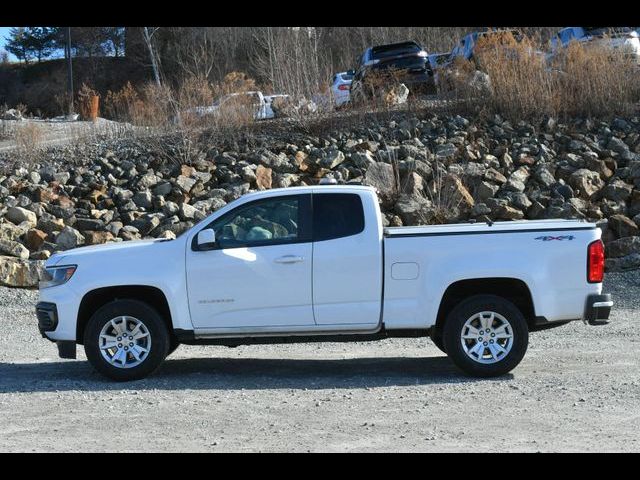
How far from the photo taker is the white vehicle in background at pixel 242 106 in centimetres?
2430

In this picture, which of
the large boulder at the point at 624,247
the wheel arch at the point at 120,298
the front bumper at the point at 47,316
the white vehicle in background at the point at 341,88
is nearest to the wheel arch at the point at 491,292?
the wheel arch at the point at 120,298

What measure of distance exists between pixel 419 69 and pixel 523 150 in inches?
238

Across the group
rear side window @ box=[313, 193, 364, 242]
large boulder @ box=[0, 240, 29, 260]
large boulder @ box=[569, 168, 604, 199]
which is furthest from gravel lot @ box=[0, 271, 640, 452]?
large boulder @ box=[569, 168, 604, 199]

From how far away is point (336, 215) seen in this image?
9797 mm

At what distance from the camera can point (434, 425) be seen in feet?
25.4

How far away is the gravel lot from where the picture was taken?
23.9 ft

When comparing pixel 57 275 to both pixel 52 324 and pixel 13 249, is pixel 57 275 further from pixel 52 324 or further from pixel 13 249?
pixel 13 249

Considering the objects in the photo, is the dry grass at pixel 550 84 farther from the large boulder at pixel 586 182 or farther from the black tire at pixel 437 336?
the black tire at pixel 437 336

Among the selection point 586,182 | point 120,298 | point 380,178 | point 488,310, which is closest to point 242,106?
point 380,178

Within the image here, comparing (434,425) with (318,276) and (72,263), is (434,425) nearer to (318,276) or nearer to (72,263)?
(318,276)

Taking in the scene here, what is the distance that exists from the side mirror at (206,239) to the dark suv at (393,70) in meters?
16.4

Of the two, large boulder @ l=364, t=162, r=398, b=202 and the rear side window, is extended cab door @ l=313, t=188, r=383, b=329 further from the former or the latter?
large boulder @ l=364, t=162, r=398, b=202

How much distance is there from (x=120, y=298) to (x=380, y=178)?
11387 millimetres

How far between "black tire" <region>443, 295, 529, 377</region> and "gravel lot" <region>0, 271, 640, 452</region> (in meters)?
0.18
